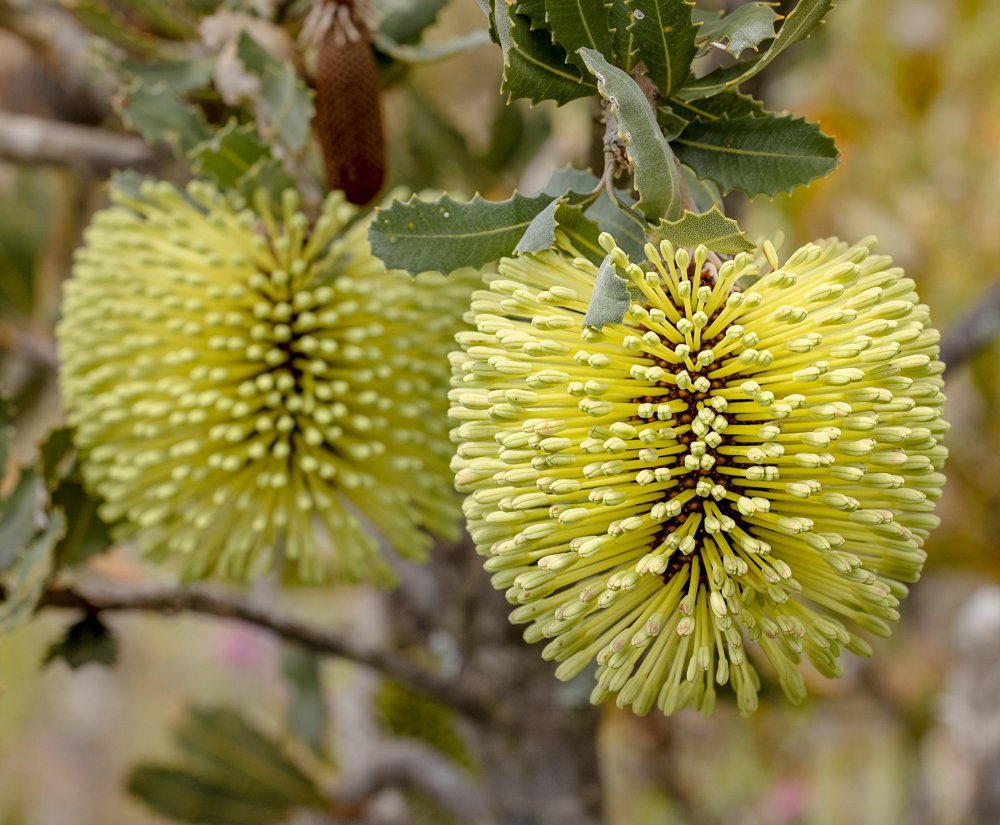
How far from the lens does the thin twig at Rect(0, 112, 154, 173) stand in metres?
0.94

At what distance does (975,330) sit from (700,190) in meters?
0.52

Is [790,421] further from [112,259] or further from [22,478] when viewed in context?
[22,478]

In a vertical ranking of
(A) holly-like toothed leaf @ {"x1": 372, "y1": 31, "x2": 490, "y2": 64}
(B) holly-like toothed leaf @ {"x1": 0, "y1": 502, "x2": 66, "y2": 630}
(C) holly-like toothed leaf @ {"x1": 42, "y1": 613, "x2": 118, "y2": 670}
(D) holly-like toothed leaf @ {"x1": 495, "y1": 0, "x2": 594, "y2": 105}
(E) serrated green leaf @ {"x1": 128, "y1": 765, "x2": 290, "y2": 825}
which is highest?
(A) holly-like toothed leaf @ {"x1": 372, "y1": 31, "x2": 490, "y2": 64}

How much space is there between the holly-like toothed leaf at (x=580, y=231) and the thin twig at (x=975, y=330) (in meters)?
0.57

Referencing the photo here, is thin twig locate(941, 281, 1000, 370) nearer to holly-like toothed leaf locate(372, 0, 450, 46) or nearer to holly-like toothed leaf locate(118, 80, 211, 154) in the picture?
holly-like toothed leaf locate(372, 0, 450, 46)

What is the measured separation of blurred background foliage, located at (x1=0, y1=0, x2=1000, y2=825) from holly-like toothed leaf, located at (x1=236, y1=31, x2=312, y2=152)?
0.16 meters

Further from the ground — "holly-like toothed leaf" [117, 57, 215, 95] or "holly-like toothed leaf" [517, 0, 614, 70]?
"holly-like toothed leaf" [117, 57, 215, 95]

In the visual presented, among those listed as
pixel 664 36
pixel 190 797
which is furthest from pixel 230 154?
pixel 190 797

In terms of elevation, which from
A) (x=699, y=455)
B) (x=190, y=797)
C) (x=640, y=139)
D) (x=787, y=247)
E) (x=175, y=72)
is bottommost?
(x=190, y=797)

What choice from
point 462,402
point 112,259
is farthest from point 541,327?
point 112,259

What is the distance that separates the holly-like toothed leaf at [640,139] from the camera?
352 mm

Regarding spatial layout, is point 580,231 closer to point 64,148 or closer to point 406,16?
point 406,16

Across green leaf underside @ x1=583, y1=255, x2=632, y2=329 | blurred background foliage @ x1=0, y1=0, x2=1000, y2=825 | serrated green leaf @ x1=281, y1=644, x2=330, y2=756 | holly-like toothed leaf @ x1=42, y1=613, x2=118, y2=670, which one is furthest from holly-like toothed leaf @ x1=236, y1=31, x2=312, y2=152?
serrated green leaf @ x1=281, y1=644, x2=330, y2=756

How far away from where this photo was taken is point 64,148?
94 centimetres
